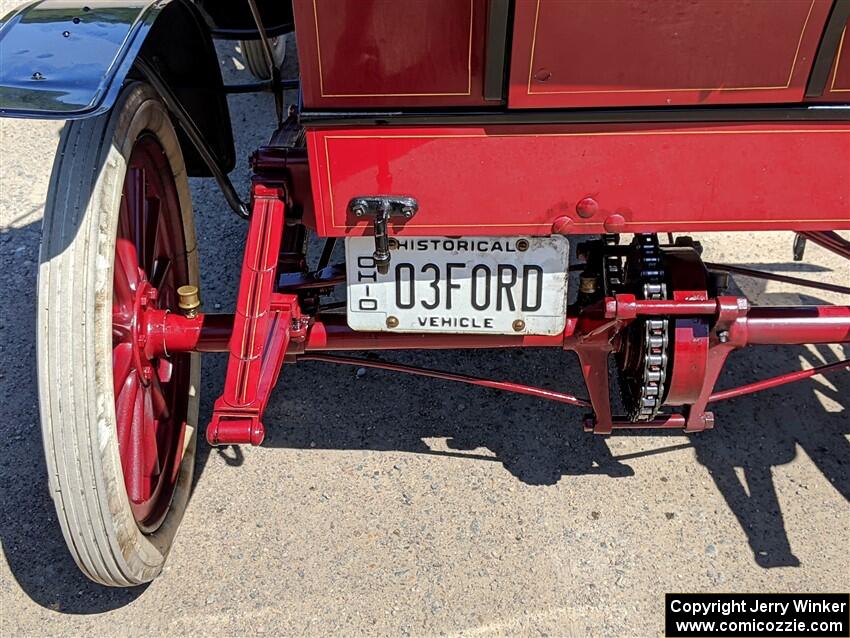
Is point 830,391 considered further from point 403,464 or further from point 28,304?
point 28,304

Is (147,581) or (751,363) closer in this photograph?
(147,581)

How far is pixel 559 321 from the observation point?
7.25 feet

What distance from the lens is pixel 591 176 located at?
191 cm

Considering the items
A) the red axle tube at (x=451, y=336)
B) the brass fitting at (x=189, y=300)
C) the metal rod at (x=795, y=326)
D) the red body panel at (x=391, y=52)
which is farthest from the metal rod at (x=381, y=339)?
the red body panel at (x=391, y=52)

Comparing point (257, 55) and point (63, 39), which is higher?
point (63, 39)

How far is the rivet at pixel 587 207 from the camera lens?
1.95 m

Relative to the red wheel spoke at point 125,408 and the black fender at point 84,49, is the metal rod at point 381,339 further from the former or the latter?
the black fender at point 84,49

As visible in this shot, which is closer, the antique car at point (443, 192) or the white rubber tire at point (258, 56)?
the antique car at point (443, 192)

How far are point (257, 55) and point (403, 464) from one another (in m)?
3.47

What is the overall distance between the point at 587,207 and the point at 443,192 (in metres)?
0.37

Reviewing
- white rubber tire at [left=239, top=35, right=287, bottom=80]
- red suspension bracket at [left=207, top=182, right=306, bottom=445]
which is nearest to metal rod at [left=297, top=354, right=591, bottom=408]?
red suspension bracket at [left=207, top=182, right=306, bottom=445]


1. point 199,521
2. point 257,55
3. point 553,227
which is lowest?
point 199,521

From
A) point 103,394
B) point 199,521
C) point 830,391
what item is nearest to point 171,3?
point 103,394

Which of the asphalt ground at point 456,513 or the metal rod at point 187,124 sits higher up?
the metal rod at point 187,124
